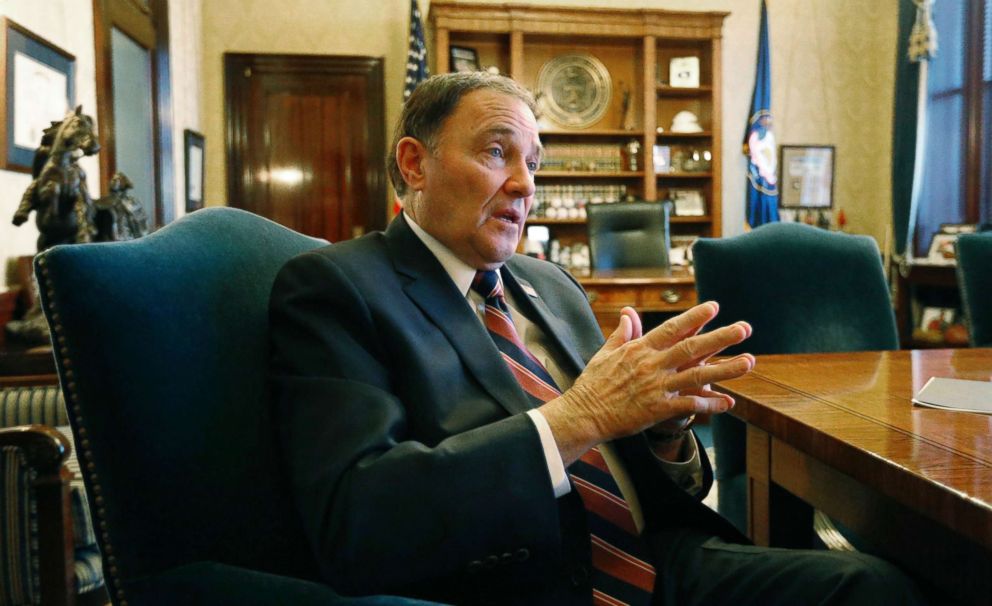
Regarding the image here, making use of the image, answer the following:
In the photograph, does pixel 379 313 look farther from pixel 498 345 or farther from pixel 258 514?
pixel 258 514

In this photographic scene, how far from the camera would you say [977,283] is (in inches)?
88.7

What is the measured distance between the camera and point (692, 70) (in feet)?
19.9

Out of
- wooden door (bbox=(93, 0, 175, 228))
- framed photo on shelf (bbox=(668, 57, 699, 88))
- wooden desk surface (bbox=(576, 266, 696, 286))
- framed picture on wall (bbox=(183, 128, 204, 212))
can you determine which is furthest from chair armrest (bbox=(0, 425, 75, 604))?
framed photo on shelf (bbox=(668, 57, 699, 88))

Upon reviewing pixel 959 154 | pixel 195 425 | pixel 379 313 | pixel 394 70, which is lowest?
pixel 195 425

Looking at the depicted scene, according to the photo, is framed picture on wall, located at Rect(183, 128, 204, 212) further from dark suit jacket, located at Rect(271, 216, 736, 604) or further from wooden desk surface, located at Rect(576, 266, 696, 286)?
dark suit jacket, located at Rect(271, 216, 736, 604)

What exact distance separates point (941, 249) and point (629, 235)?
231 centimetres

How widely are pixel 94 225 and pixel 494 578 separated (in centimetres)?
206

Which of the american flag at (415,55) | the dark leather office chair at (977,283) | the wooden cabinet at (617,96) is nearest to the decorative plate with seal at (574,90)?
the wooden cabinet at (617,96)

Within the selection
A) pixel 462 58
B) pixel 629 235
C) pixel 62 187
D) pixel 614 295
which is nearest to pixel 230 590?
pixel 62 187

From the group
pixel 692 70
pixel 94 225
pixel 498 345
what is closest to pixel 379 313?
pixel 498 345

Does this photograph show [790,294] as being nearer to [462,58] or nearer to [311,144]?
[462,58]

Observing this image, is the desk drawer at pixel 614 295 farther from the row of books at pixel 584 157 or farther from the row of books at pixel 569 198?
the row of books at pixel 584 157

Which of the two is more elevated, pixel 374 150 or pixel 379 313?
pixel 374 150

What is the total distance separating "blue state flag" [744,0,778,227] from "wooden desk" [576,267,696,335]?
2.28m
